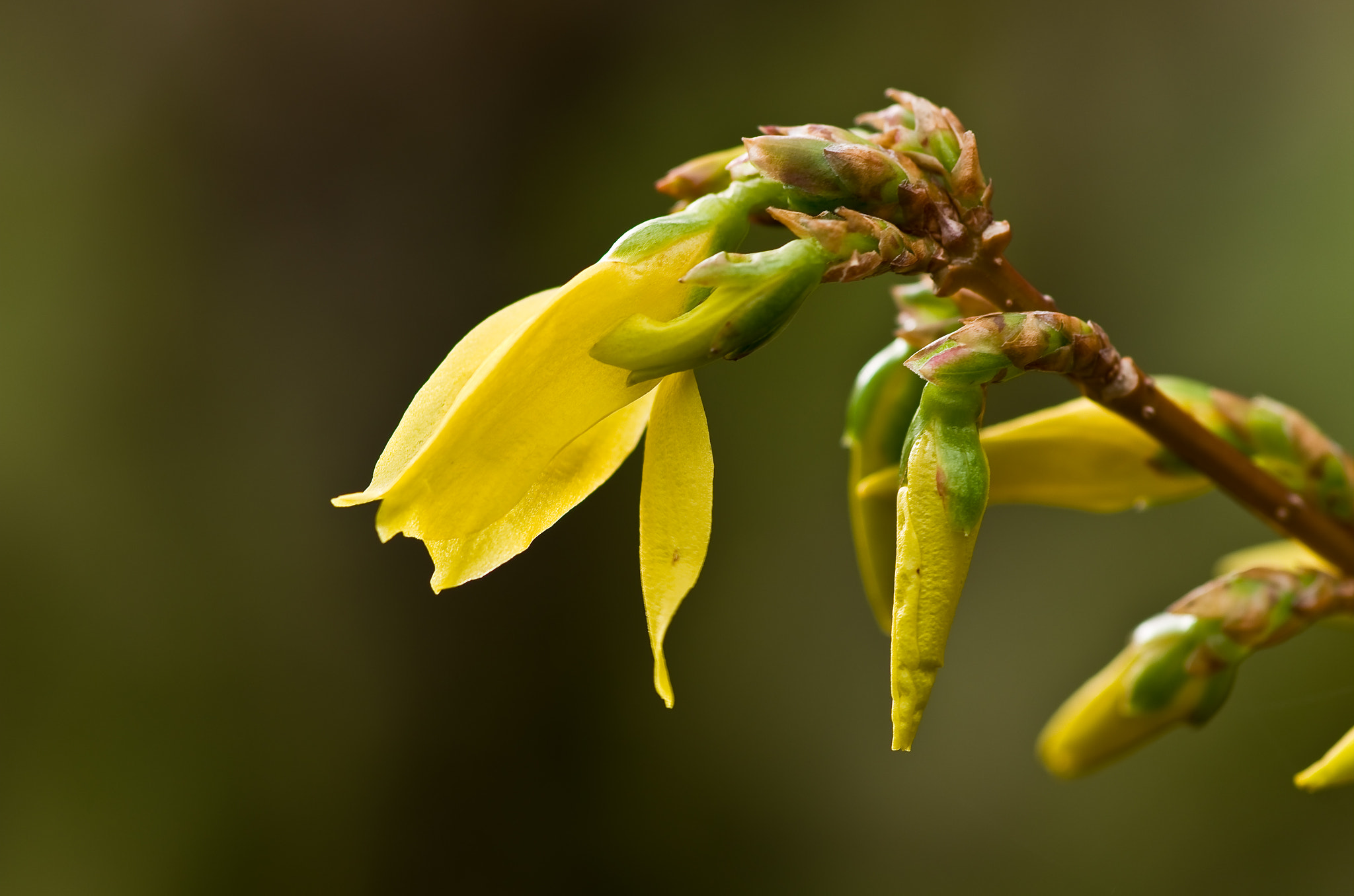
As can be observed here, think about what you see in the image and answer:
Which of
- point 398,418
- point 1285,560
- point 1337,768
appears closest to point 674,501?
point 1337,768

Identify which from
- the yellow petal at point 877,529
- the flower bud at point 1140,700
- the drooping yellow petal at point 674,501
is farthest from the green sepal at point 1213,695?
the drooping yellow petal at point 674,501

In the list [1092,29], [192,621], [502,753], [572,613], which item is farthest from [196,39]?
[1092,29]

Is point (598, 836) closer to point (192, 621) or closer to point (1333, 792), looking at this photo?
point (192, 621)

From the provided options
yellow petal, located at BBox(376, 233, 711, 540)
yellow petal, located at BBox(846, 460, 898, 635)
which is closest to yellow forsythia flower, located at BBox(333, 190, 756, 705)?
yellow petal, located at BBox(376, 233, 711, 540)

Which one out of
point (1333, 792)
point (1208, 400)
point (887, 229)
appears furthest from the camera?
point (1333, 792)

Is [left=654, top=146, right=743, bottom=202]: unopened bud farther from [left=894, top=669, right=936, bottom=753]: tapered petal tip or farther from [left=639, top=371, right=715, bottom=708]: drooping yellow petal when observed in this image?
[left=894, top=669, right=936, bottom=753]: tapered petal tip

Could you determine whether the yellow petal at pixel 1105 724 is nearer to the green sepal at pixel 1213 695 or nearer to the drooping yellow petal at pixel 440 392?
the green sepal at pixel 1213 695
